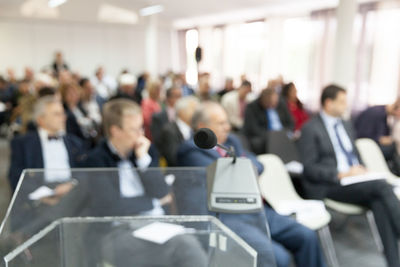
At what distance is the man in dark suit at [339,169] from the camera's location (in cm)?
238

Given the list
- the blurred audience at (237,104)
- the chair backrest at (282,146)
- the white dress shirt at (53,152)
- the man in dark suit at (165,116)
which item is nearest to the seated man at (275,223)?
the white dress shirt at (53,152)

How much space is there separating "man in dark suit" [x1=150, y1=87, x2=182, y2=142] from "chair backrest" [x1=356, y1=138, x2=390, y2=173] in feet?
6.31

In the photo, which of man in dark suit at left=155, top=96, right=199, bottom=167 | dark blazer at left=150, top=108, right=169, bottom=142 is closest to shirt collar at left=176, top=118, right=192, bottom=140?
man in dark suit at left=155, top=96, right=199, bottom=167

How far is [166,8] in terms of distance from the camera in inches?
394

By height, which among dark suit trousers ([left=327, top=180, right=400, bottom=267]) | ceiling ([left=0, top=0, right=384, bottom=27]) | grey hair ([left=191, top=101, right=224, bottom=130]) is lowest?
dark suit trousers ([left=327, top=180, right=400, bottom=267])

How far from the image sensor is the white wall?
427 inches

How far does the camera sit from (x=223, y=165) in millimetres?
1112

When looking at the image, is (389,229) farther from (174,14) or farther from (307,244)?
(174,14)

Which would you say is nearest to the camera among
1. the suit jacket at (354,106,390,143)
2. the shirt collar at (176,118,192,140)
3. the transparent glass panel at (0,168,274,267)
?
the transparent glass panel at (0,168,274,267)

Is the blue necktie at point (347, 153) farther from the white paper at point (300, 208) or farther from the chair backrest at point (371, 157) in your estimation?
the white paper at point (300, 208)

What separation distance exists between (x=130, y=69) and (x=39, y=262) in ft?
40.7

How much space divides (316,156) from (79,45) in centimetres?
1080

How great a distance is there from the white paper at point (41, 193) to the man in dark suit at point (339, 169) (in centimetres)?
206

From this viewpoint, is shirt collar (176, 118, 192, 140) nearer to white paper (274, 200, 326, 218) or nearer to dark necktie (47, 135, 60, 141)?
dark necktie (47, 135, 60, 141)
